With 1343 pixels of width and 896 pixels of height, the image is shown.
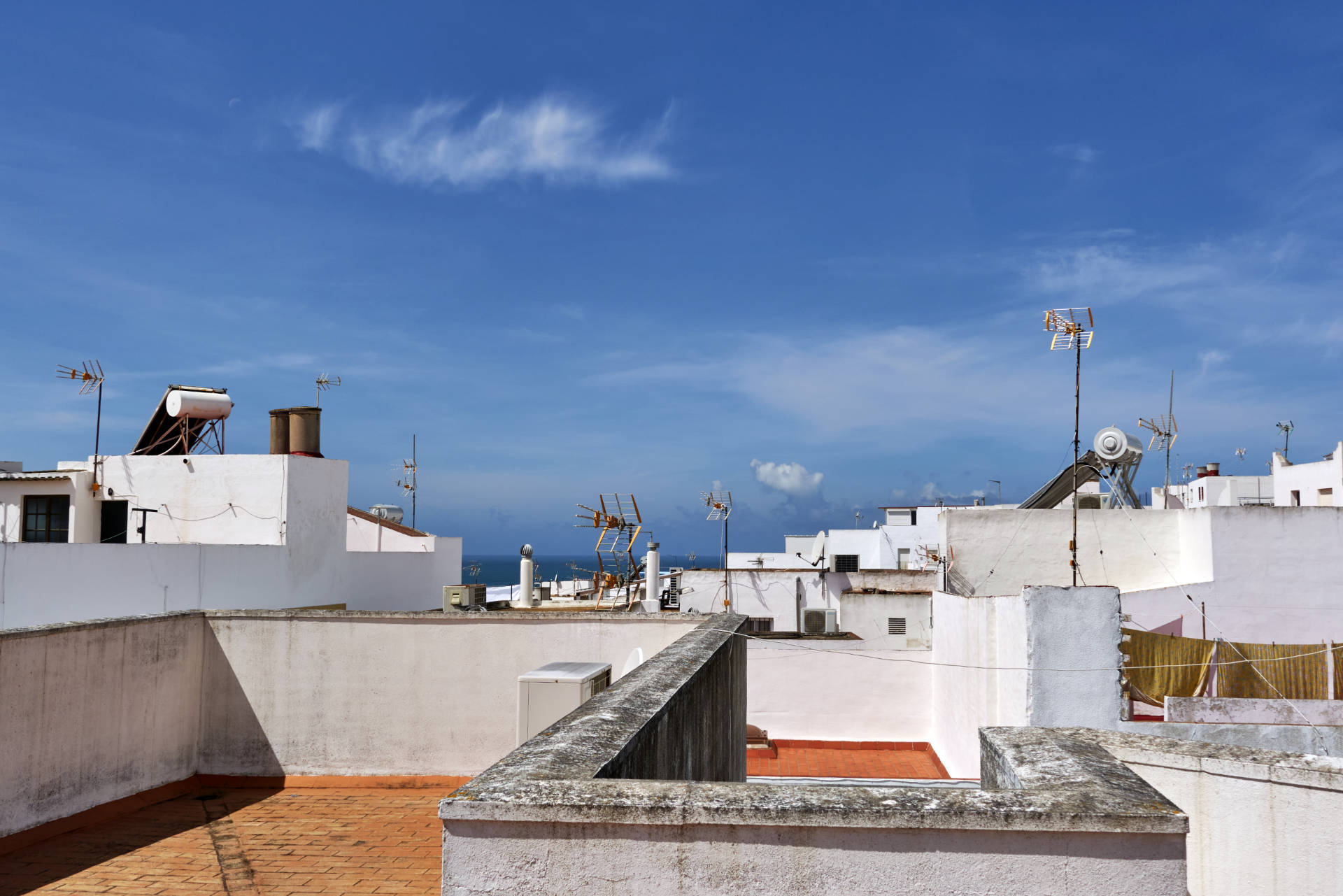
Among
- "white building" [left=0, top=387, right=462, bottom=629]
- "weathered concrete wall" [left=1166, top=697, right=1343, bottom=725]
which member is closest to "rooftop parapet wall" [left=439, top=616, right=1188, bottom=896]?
"weathered concrete wall" [left=1166, top=697, right=1343, bottom=725]

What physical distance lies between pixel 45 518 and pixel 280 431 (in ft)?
16.2

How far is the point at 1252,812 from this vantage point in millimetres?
5922

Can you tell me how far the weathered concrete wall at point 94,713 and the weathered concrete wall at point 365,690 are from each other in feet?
1.11

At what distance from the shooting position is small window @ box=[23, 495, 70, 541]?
65.9 feet

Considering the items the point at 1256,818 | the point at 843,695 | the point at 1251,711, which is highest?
the point at 1256,818

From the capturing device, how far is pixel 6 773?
6.50m

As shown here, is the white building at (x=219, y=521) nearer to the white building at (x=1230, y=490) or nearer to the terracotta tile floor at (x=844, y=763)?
the terracotta tile floor at (x=844, y=763)

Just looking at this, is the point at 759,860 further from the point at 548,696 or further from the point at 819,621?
the point at 819,621

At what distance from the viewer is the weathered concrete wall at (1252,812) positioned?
5684 mm

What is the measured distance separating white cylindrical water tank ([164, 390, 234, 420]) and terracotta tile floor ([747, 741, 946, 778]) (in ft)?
46.4

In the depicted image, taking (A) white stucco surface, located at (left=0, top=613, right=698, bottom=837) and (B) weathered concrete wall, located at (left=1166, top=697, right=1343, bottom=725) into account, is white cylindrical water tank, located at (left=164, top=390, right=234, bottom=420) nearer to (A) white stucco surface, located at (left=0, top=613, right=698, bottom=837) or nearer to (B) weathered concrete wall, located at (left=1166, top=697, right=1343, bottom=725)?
(A) white stucco surface, located at (left=0, top=613, right=698, bottom=837)

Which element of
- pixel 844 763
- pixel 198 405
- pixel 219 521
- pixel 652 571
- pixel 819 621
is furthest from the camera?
pixel 652 571

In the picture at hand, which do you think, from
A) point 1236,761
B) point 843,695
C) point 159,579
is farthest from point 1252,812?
point 159,579

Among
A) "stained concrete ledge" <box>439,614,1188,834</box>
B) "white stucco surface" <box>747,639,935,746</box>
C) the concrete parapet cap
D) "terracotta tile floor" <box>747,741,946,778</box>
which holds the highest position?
"stained concrete ledge" <box>439,614,1188,834</box>
